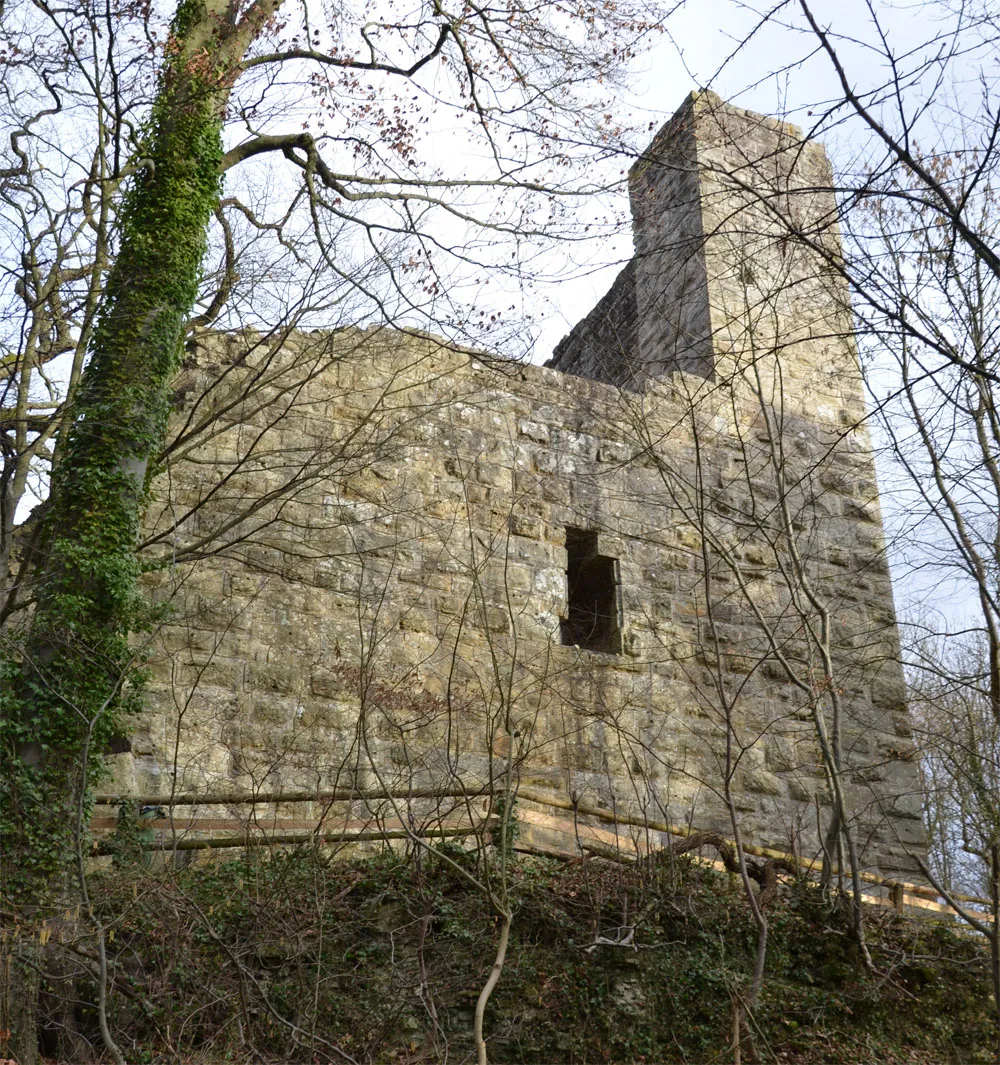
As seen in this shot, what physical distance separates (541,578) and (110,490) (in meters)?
2.72

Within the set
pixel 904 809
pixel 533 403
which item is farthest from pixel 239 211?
pixel 904 809

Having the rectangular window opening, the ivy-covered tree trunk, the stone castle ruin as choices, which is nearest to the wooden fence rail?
the stone castle ruin

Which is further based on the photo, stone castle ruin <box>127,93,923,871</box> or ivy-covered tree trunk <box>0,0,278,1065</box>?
stone castle ruin <box>127,93,923,871</box>

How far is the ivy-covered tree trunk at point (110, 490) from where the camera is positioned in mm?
5129

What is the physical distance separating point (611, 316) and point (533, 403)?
2.09 metres

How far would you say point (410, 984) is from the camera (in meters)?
4.86

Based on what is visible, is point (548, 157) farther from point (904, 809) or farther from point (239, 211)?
point (904, 809)

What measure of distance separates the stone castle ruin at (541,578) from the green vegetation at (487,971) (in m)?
0.64

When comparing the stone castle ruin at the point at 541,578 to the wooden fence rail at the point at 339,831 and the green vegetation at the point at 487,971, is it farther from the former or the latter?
the green vegetation at the point at 487,971

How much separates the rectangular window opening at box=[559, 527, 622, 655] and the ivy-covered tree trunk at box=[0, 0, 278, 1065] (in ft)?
9.15

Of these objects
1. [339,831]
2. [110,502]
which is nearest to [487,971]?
[339,831]

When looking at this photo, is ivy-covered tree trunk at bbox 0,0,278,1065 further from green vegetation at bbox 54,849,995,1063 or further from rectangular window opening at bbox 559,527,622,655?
rectangular window opening at bbox 559,527,622,655

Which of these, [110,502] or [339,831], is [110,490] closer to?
[110,502]

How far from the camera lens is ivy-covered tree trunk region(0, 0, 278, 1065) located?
513 cm
